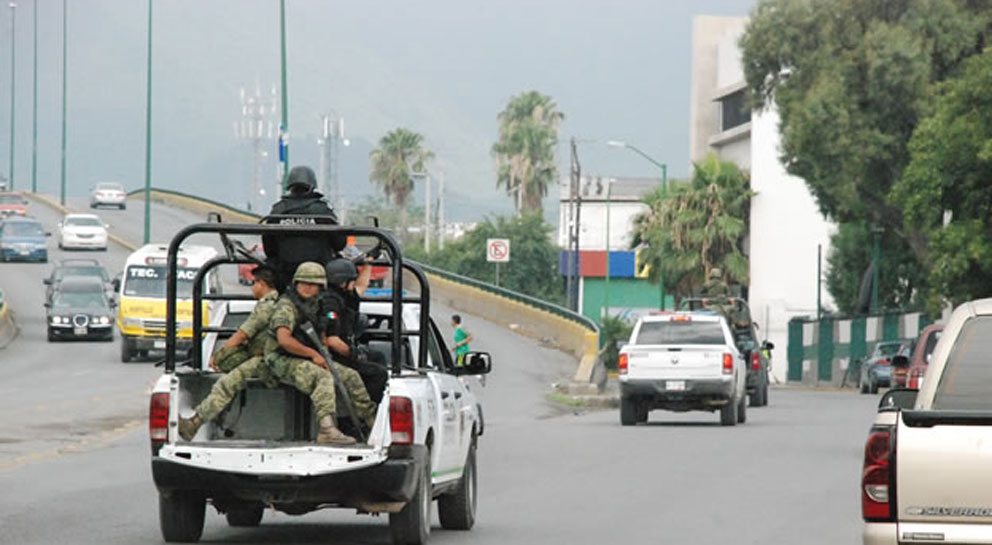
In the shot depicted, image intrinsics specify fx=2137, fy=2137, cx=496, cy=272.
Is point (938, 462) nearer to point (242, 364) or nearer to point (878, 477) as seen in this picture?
point (878, 477)

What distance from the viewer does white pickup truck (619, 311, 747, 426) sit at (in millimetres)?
32531

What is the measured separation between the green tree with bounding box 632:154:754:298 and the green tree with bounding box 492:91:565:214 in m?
50.2

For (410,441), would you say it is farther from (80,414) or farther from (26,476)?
(80,414)

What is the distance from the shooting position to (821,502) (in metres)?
18.0

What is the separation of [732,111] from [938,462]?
349 ft

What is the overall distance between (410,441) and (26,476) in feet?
27.1

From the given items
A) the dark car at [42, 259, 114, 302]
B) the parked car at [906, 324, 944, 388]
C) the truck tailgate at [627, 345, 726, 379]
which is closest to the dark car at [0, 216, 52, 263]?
the dark car at [42, 259, 114, 302]

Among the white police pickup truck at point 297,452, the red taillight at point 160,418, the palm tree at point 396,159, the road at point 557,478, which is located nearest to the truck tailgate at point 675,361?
the road at point 557,478

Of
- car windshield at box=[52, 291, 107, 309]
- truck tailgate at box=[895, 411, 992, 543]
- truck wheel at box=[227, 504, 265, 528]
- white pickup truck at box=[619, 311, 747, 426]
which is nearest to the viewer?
truck tailgate at box=[895, 411, 992, 543]

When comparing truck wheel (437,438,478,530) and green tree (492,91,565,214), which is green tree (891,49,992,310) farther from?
green tree (492,91,565,214)

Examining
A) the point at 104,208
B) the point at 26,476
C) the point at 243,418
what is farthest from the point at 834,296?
the point at 243,418

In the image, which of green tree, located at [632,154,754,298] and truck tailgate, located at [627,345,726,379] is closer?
truck tailgate, located at [627,345,726,379]

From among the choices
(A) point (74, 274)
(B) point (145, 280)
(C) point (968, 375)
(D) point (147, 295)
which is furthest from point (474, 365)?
(A) point (74, 274)

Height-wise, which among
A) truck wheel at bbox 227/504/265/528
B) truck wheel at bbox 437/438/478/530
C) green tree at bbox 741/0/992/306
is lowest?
truck wheel at bbox 227/504/265/528
